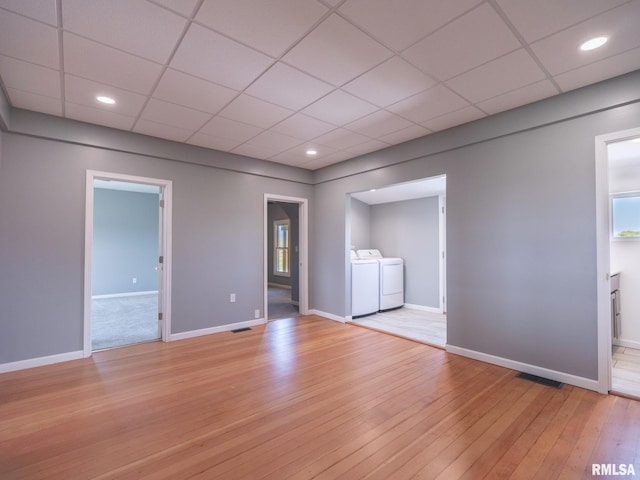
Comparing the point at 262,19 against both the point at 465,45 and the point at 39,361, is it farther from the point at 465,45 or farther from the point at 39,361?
the point at 39,361

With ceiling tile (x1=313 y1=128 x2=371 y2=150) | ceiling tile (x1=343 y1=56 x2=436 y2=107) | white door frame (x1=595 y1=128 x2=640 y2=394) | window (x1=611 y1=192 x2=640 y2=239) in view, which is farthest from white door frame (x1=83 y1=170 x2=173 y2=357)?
window (x1=611 y1=192 x2=640 y2=239)

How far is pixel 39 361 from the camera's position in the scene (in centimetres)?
310

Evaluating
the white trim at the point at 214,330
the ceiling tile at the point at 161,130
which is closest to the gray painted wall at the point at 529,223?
the white trim at the point at 214,330

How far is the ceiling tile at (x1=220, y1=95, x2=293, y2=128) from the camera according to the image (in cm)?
289

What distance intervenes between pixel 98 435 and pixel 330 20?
302 cm

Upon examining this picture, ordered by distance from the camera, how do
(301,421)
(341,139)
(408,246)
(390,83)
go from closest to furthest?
(301,421) → (390,83) → (341,139) → (408,246)

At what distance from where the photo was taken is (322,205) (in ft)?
17.7

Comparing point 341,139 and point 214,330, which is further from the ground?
point 341,139

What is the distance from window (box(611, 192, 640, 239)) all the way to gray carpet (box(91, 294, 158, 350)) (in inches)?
241

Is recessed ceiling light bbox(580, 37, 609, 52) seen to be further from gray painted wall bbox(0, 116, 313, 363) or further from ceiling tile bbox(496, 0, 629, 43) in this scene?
gray painted wall bbox(0, 116, 313, 363)

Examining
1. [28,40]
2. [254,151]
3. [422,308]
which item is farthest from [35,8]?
[422,308]

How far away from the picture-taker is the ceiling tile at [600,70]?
2.19m

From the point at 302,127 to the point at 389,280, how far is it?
348 cm

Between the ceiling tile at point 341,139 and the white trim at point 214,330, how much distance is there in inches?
113
